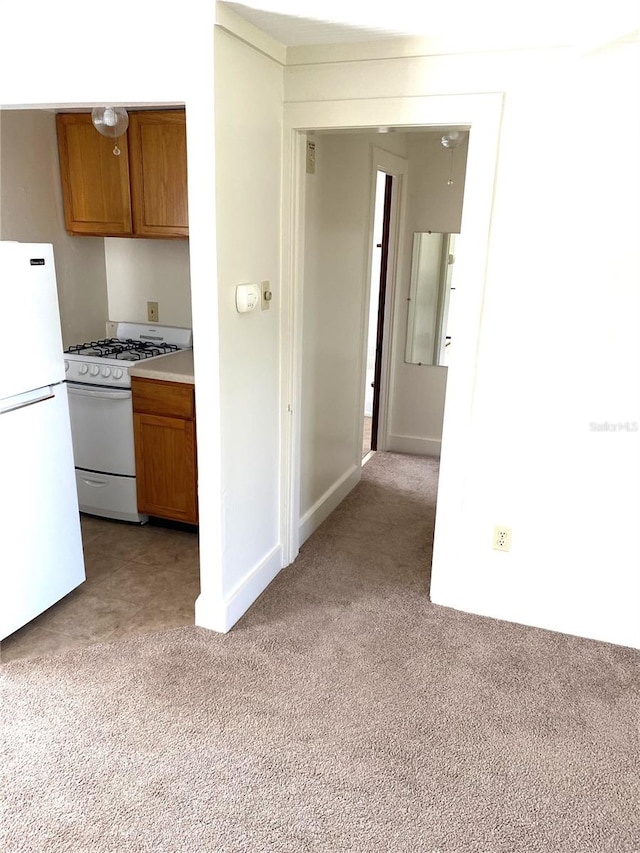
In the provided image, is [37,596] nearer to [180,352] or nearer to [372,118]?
[180,352]

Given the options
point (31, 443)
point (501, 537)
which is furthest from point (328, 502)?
point (31, 443)

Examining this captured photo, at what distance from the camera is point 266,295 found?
8.87ft

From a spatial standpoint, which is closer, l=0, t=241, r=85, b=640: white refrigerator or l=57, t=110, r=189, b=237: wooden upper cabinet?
l=0, t=241, r=85, b=640: white refrigerator

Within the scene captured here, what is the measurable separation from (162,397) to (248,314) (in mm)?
955

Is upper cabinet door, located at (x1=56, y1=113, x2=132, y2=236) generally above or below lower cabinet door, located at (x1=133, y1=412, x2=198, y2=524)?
above

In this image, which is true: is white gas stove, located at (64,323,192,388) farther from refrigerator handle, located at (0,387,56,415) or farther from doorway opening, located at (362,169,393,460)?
doorway opening, located at (362,169,393,460)

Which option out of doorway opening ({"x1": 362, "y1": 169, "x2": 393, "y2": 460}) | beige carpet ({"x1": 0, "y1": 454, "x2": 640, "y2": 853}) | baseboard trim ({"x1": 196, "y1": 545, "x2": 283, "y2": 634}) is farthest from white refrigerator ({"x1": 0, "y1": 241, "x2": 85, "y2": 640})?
doorway opening ({"x1": 362, "y1": 169, "x2": 393, "y2": 460})

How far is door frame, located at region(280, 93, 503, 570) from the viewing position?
2402mm

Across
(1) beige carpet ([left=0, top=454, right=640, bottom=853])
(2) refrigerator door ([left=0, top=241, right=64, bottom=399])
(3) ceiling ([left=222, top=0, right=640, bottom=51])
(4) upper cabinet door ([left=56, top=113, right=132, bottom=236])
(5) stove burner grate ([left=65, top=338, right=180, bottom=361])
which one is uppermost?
(3) ceiling ([left=222, top=0, right=640, bottom=51])

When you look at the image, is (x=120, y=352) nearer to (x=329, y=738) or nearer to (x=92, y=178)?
(x=92, y=178)

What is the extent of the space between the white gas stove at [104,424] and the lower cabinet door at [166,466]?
65 mm

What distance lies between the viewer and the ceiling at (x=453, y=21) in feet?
6.64

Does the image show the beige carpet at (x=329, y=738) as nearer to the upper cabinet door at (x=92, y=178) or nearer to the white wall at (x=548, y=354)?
the white wall at (x=548, y=354)

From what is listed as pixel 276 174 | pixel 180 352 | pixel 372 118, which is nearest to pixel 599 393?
pixel 372 118
